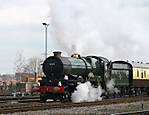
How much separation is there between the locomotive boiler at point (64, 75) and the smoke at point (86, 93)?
1.23ft

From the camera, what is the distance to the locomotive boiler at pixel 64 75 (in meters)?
25.7

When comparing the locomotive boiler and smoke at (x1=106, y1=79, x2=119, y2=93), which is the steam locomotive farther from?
smoke at (x1=106, y1=79, x2=119, y2=93)

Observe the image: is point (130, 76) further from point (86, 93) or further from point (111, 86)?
point (86, 93)

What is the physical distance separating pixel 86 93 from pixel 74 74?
167 centimetres

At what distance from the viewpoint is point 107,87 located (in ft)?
97.7

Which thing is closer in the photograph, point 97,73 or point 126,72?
point 97,73

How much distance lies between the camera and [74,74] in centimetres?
2697

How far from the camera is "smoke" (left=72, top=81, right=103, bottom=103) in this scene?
2612cm

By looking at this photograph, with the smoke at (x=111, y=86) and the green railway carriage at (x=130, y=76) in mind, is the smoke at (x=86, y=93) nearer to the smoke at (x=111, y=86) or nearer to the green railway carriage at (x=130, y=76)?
the smoke at (x=111, y=86)

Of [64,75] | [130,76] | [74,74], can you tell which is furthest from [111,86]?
[64,75]

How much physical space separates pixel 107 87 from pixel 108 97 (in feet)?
4.10

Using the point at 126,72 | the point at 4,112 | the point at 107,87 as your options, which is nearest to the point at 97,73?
the point at 107,87

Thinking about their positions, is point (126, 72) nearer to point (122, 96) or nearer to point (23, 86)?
point (122, 96)

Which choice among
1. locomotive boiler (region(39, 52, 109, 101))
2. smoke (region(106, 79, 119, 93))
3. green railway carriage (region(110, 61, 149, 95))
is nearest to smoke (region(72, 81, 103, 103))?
locomotive boiler (region(39, 52, 109, 101))
